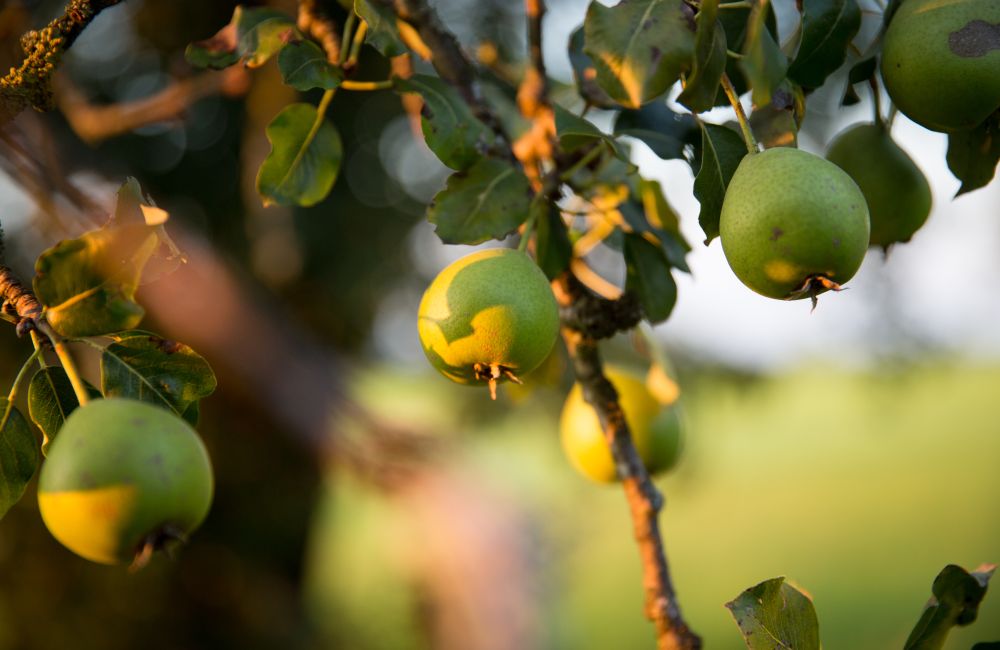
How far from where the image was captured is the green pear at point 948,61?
0.68 meters

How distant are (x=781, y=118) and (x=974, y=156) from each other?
224 mm

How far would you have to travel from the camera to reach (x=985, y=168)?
2.68ft

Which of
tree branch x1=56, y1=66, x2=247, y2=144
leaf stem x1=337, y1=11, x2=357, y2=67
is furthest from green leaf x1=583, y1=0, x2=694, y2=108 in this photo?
tree branch x1=56, y1=66, x2=247, y2=144

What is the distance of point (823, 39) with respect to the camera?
0.74m

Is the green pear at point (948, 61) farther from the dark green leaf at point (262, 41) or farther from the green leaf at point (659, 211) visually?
the dark green leaf at point (262, 41)

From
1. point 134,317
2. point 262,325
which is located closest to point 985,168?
point 134,317

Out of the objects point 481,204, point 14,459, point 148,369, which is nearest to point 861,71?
point 481,204

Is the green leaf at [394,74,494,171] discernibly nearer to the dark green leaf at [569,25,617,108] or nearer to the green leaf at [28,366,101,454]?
the dark green leaf at [569,25,617,108]

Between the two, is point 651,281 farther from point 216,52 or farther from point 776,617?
point 216,52

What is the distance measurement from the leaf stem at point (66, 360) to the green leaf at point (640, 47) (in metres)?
0.45

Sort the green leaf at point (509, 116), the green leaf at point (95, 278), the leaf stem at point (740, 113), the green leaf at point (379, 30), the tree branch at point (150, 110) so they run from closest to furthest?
1. the green leaf at point (95, 278)
2. the leaf stem at point (740, 113)
3. the green leaf at point (379, 30)
4. the green leaf at point (509, 116)
5. the tree branch at point (150, 110)

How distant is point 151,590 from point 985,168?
3.31 m

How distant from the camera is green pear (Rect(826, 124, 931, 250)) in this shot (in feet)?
2.68

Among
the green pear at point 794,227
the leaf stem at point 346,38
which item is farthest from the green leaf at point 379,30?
the green pear at point 794,227
